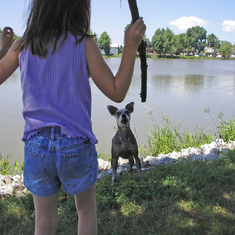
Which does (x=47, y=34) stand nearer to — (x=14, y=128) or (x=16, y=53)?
(x=16, y=53)

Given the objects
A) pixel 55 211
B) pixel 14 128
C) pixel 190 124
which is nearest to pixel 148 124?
pixel 190 124

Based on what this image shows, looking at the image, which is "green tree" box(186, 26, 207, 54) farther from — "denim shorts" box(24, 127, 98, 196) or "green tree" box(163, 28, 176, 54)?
"denim shorts" box(24, 127, 98, 196)

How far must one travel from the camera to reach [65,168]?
5.22 ft

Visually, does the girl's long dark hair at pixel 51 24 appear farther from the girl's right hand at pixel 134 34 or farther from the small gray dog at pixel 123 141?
the small gray dog at pixel 123 141

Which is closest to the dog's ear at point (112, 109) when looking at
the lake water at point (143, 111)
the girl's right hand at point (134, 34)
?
the lake water at point (143, 111)

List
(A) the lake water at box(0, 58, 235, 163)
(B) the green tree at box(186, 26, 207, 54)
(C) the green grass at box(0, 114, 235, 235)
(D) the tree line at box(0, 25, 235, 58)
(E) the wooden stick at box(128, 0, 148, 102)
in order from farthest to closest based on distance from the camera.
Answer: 1. (B) the green tree at box(186, 26, 207, 54)
2. (D) the tree line at box(0, 25, 235, 58)
3. (A) the lake water at box(0, 58, 235, 163)
4. (C) the green grass at box(0, 114, 235, 235)
5. (E) the wooden stick at box(128, 0, 148, 102)

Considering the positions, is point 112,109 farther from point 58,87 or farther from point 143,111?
point 143,111

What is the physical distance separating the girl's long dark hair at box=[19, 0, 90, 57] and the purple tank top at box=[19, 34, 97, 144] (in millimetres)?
47

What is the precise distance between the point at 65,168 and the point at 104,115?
7.19m

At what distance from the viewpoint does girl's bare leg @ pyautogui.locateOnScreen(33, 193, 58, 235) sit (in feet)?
5.57

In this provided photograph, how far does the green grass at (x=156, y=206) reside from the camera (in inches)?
111

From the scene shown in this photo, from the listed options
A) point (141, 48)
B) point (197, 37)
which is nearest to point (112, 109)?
point (141, 48)

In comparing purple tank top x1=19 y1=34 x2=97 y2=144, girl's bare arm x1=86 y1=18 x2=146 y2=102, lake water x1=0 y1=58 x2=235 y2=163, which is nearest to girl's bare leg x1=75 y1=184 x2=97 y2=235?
purple tank top x1=19 y1=34 x2=97 y2=144

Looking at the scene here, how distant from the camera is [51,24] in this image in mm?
1607
